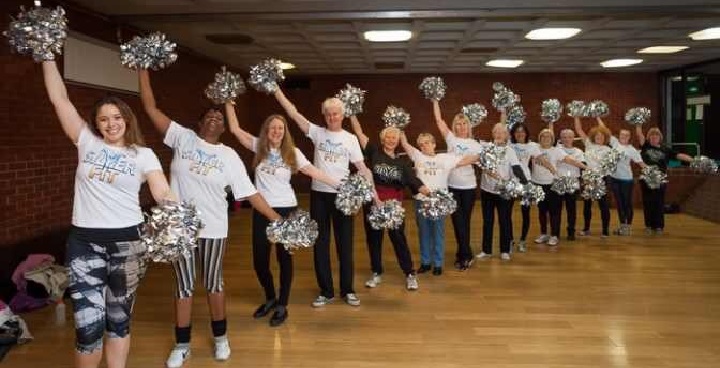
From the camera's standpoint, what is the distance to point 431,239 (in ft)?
18.6

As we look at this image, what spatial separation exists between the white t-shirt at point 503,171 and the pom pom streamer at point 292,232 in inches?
114

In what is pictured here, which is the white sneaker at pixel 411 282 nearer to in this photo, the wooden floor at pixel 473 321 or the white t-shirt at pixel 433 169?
the wooden floor at pixel 473 321

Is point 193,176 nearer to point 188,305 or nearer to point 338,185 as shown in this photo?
point 188,305

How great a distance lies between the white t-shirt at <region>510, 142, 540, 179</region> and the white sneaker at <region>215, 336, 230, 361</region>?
14.8 ft

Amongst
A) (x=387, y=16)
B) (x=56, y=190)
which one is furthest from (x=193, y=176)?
(x=387, y=16)

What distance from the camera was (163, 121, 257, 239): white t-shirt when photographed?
329cm

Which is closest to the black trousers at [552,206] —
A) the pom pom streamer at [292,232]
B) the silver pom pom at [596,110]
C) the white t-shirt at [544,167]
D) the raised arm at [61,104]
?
the white t-shirt at [544,167]

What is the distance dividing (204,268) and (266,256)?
27.6 inches

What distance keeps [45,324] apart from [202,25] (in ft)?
15.1

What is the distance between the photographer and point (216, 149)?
11.0 feet

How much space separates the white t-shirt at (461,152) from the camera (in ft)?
18.9

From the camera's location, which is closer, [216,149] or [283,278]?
[216,149]

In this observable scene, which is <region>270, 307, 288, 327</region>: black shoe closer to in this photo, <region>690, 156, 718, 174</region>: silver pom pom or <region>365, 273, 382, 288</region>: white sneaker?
<region>365, 273, 382, 288</region>: white sneaker

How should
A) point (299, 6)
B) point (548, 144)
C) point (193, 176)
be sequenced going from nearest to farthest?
point (193, 176), point (299, 6), point (548, 144)
